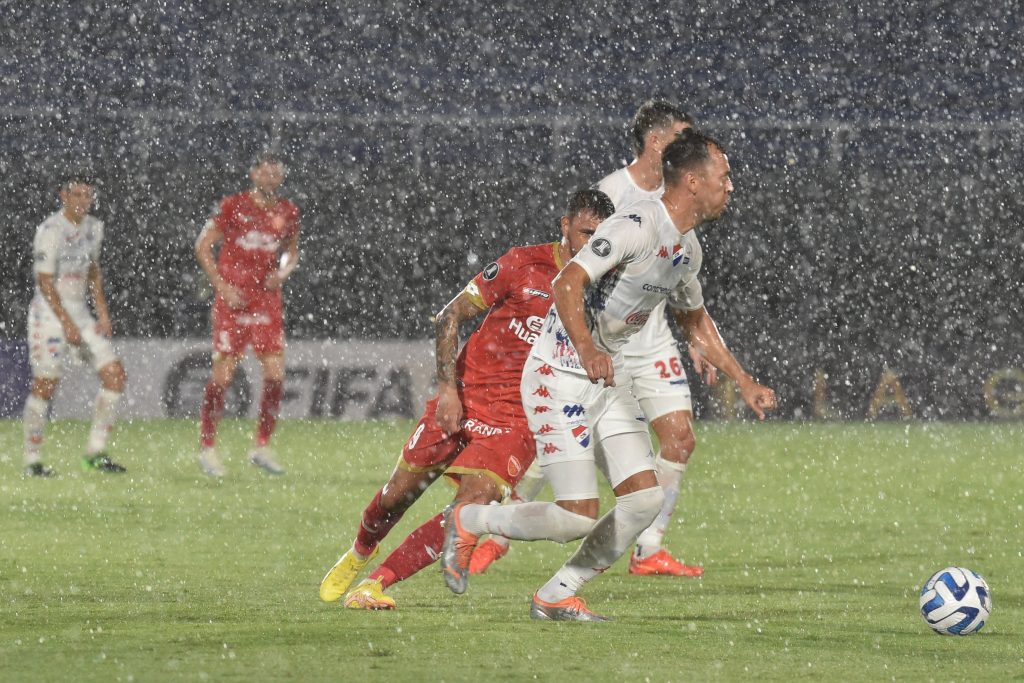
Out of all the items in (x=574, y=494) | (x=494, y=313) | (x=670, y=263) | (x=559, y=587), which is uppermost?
(x=670, y=263)

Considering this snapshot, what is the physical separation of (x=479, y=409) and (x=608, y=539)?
78cm

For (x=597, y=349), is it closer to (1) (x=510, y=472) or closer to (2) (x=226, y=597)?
(1) (x=510, y=472)

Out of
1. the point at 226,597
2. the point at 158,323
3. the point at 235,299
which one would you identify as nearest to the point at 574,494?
the point at 226,597

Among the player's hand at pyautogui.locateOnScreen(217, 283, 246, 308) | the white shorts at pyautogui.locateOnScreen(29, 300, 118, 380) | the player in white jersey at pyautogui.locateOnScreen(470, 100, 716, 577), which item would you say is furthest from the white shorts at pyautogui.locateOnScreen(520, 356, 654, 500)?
the white shorts at pyautogui.locateOnScreen(29, 300, 118, 380)

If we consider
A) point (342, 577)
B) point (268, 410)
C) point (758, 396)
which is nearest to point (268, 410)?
point (268, 410)

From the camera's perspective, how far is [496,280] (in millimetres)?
5684

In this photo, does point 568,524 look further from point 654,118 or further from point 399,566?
point 654,118

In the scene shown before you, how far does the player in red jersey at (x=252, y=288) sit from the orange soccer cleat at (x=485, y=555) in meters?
4.41

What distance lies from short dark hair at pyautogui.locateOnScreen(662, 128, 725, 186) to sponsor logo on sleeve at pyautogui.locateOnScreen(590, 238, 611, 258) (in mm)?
347

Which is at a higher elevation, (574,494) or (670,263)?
(670,263)

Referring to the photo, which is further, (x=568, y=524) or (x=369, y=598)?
(x=369, y=598)

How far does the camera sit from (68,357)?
50.5 feet

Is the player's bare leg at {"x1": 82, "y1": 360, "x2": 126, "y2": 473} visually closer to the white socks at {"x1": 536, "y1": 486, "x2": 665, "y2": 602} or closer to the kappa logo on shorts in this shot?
the white socks at {"x1": 536, "y1": 486, "x2": 665, "y2": 602}

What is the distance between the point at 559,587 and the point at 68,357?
36.1 ft
